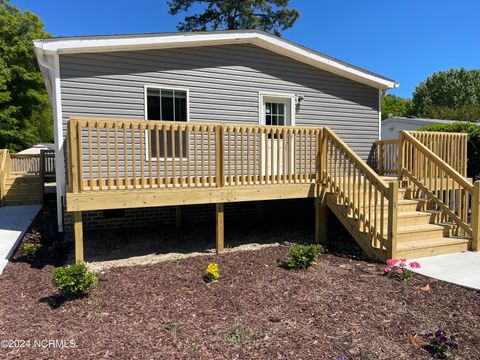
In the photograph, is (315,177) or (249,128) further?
(315,177)

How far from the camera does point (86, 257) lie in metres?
Result: 5.59

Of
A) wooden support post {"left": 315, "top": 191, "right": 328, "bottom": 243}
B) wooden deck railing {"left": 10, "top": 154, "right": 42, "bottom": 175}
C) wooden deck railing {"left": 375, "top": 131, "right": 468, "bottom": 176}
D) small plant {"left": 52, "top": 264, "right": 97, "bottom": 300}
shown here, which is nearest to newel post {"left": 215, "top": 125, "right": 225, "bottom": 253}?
wooden support post {"left": 315, "top": 191, "right": 328, "bottom": 243}

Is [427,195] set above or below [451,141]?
below

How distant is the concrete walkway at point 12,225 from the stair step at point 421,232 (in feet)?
19.2

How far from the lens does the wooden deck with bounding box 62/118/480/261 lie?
16.2ft

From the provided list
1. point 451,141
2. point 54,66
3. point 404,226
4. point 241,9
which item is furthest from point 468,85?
point 54,66

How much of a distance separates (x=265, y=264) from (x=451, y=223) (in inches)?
135

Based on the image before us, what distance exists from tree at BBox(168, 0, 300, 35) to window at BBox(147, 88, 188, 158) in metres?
15.6

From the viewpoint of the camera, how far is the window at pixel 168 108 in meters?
6.89

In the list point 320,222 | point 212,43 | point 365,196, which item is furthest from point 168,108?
point 365,196

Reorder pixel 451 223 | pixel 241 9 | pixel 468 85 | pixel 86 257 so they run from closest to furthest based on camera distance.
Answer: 1. pixel 86 257
2. pixel 451 223
3. pixel 241 9
4. pixel 468 85

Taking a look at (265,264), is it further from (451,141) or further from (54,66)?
(451,141)

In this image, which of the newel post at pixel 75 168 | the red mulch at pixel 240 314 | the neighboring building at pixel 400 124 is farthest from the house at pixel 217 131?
the neighboring building at pixel 400 124

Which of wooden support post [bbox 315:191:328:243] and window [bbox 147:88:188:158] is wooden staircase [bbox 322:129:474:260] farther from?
window [bbox 147:88:188:158]
